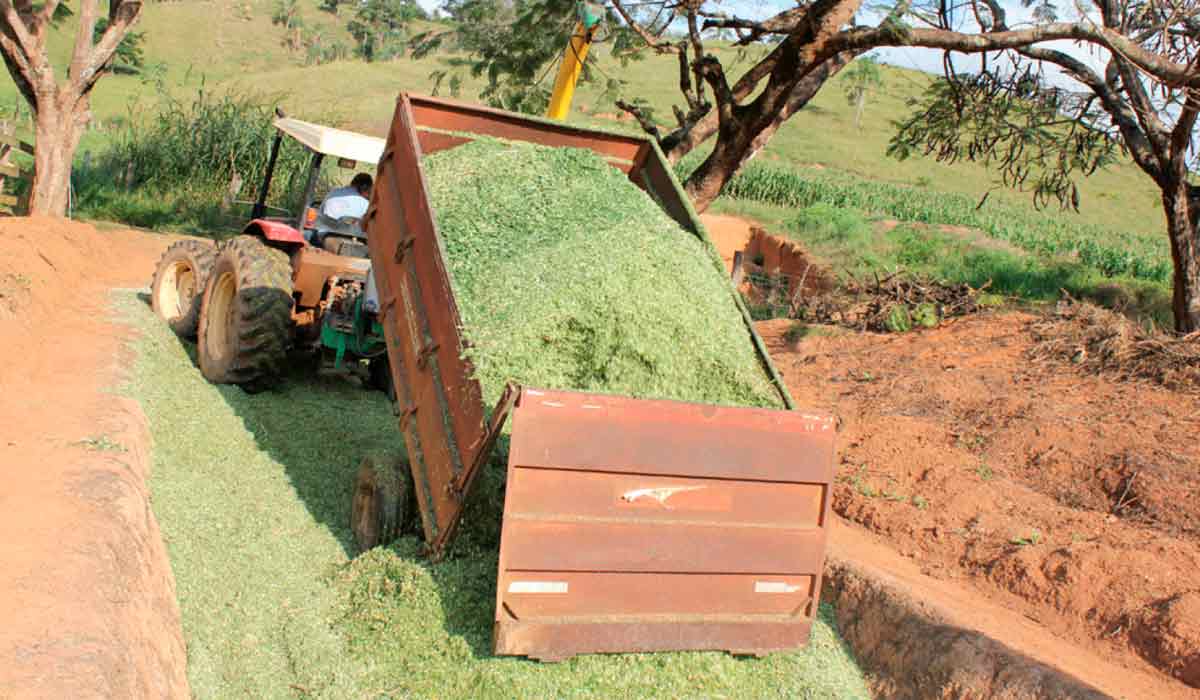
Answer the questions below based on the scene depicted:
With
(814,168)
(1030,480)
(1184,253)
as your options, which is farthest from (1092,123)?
(814,168)

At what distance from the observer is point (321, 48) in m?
69.6

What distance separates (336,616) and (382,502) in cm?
73

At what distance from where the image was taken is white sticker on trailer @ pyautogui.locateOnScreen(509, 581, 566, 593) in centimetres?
404

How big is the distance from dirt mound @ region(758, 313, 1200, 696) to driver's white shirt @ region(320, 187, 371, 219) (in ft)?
14.3

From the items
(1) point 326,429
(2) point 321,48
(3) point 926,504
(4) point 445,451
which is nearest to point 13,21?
(1) point 326,429

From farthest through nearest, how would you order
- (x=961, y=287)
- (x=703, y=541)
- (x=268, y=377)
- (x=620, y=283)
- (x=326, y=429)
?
(x=961, y=287), (x=268, y=377), (x=326, y=429), (x=620, y=283), (x=703, y=541)

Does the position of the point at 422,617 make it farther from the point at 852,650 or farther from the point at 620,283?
the point at 852,650

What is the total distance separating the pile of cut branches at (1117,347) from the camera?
862 cm

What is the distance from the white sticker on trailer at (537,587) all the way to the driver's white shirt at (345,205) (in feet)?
16.4

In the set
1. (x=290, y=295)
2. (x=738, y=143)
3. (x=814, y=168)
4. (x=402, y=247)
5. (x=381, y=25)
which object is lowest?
(x=814, y=168)

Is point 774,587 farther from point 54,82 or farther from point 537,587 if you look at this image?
point 54,82

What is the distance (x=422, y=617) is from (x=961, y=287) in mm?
8892

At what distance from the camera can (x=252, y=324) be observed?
24.5 ft

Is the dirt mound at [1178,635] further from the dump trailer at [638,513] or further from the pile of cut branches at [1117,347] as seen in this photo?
the pile of cut branches at [1117,347]
